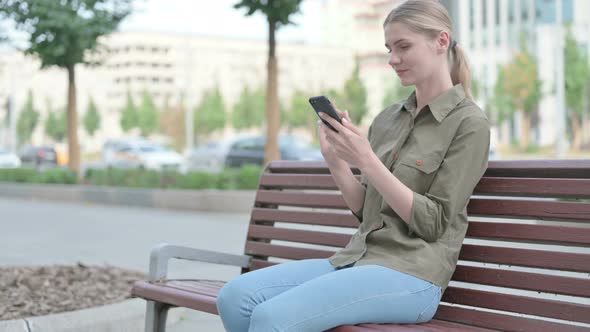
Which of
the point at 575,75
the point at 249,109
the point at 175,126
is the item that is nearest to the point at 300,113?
the point at 249,109

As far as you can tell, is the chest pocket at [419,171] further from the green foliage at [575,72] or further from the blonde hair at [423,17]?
the green foliage at [575,72]

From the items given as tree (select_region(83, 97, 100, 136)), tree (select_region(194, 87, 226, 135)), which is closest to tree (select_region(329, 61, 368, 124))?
tree (select_region(194, 87, 226, 135))

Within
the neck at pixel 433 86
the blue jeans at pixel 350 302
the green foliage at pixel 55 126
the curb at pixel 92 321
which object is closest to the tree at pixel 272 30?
the curb at pixel 92 321

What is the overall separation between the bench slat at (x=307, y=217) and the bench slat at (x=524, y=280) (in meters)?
0.57

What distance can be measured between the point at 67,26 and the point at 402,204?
15.6 m

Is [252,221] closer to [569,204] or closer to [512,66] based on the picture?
[569,204]

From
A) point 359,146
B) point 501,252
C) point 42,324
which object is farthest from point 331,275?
point 42,324

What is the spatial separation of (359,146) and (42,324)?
233cm

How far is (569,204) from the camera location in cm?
264

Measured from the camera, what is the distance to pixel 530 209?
9.11 ft

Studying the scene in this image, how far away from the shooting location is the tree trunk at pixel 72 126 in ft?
63.8

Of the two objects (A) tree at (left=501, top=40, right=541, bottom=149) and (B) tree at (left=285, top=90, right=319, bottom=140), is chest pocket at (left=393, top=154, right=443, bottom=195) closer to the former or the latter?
(A) tree at (left=501, top=40, right=541, bottom=149)

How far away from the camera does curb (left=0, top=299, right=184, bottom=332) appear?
408cm

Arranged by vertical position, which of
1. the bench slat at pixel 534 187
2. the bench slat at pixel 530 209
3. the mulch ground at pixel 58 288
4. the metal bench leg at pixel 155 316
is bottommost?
the mulch ground at pixel 58 288
